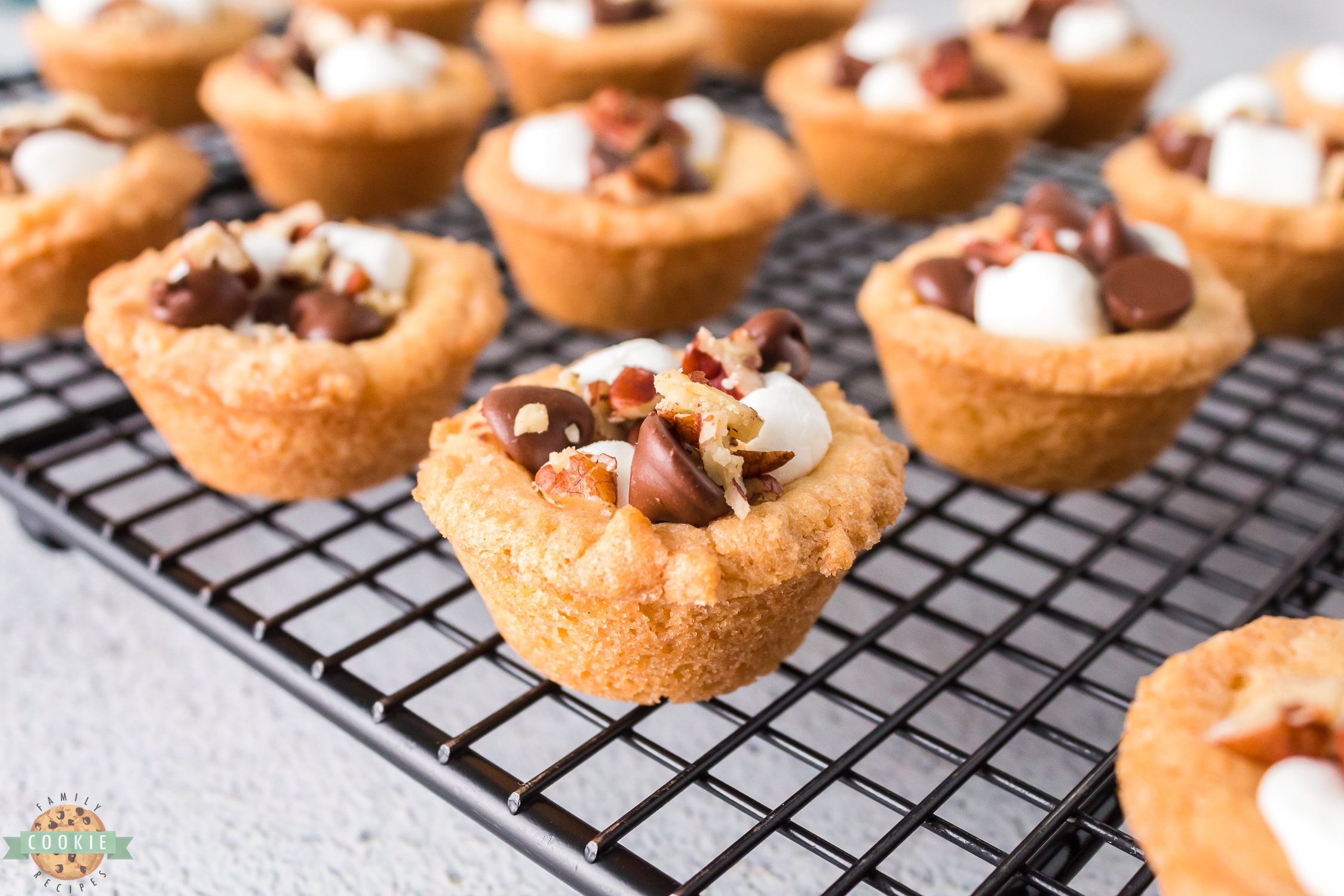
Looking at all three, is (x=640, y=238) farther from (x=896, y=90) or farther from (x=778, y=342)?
(x=896, y=90)

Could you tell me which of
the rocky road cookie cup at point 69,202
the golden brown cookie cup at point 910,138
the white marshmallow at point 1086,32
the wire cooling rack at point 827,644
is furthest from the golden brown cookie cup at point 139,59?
the white marshmallow at point 1086,32

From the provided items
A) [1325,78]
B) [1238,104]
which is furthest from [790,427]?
[1325,78]

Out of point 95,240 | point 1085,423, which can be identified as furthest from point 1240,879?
point 95,240

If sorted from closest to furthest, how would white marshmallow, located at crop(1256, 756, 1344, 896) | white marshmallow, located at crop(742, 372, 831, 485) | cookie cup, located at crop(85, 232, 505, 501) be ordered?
white marshmallow, located at crop(1256, 756, 1344, 896)
white marshmallow, located at crop(742, 372, 831, 485)
cookie cup, located at crop(85, 232, 505, 501)

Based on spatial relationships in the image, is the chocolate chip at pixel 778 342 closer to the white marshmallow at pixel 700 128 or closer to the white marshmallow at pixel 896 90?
the white marshmallow at pixel 700 128

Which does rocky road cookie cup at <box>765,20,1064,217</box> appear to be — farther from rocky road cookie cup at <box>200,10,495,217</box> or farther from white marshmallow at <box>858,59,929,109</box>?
rocky road cookie cup at <box>200,10,495,217</box>

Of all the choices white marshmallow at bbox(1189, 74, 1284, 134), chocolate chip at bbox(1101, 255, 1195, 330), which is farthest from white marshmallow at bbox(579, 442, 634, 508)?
white marshmallow at bbox(1189, 74, 1284, 134)

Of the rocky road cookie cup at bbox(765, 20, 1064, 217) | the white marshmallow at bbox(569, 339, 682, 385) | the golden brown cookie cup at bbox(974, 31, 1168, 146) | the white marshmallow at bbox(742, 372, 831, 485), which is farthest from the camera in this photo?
the golden brown cookie cup at bbox(974, 31, 1168, 146)
